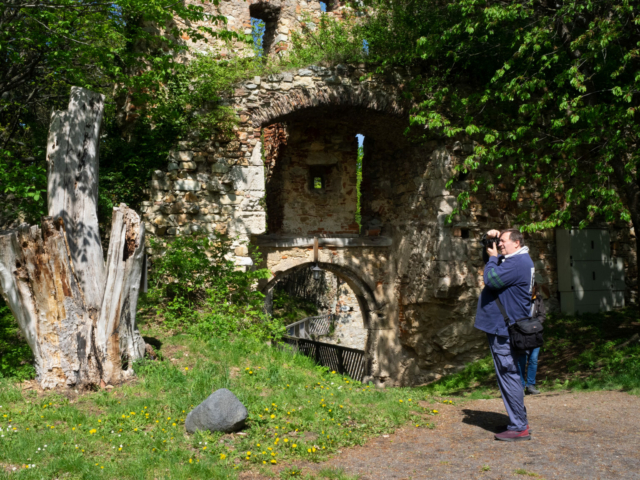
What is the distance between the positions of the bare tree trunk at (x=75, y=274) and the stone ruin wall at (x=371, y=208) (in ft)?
10.4

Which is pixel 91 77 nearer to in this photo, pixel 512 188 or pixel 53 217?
pixel 53 217

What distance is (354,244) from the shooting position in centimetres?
1166

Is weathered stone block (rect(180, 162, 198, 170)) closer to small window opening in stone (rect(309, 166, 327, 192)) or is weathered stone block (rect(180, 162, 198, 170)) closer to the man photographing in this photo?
small window opening in stone (rect(309, 166, 327, 192))

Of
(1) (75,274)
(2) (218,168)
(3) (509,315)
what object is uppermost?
(2) (218,168)

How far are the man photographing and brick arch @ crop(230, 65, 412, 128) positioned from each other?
247 inches

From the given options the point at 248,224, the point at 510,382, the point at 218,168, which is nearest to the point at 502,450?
the point at 510,382

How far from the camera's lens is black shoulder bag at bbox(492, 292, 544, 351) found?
403cm

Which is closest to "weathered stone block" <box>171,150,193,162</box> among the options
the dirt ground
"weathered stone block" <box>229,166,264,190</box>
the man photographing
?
"weathered stone block" <box>229,166,264,190</box>

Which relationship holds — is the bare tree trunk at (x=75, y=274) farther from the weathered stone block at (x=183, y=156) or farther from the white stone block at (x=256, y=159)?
the white stone block at (x=256, y=159)

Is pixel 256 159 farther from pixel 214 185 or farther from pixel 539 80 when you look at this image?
pixel 539 80

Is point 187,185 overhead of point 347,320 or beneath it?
overhead

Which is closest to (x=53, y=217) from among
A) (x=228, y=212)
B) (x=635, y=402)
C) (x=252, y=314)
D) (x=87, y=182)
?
Answer: (x=87, y=182)

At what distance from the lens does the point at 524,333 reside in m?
4.04

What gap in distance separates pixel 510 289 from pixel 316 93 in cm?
658
